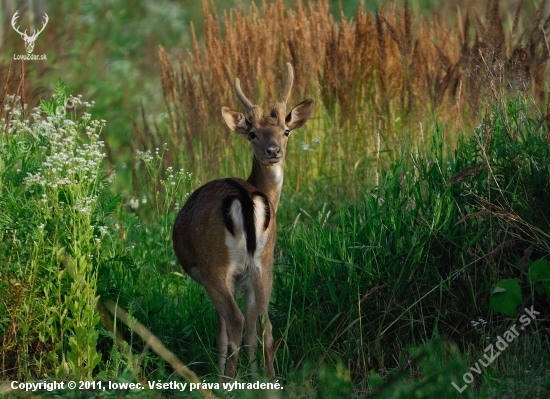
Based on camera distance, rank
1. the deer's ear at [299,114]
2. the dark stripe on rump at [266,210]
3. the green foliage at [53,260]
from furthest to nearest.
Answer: the deer's ear at [299,114] → the dark stripe on rump at [266,210] → the green foliage at [53,260]

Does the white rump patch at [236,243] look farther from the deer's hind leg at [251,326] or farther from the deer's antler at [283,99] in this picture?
the deer's antler at [283,99]

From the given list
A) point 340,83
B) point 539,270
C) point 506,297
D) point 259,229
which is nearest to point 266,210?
point 259,229

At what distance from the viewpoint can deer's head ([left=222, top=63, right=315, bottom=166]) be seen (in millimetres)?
5461

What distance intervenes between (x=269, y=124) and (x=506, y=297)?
198cm

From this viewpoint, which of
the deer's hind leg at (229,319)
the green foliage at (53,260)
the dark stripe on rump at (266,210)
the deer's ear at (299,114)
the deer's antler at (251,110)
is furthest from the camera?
the deer's ear at (299,114)

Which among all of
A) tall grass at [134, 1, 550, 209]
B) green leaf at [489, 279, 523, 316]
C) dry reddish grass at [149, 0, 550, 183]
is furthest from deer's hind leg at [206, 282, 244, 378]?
dry reddish grass at [149, 0, 550, 183]

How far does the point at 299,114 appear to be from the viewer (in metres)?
5.99

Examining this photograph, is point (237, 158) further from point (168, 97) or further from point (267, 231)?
point (267, 231)

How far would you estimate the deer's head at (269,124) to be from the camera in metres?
5.46

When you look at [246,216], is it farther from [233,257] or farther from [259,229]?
[233,257]

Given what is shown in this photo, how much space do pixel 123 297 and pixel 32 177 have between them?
929 millimetres

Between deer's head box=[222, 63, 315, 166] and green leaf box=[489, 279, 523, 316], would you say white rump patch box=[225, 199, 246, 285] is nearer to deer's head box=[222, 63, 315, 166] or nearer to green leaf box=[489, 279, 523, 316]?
deer's head box=[222, 63, 315, 166]

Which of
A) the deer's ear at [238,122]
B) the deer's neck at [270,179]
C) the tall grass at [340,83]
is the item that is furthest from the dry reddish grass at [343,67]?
the deer's neck at [270,179]

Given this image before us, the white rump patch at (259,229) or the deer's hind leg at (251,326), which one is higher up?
the white rump patch at (259,229)
